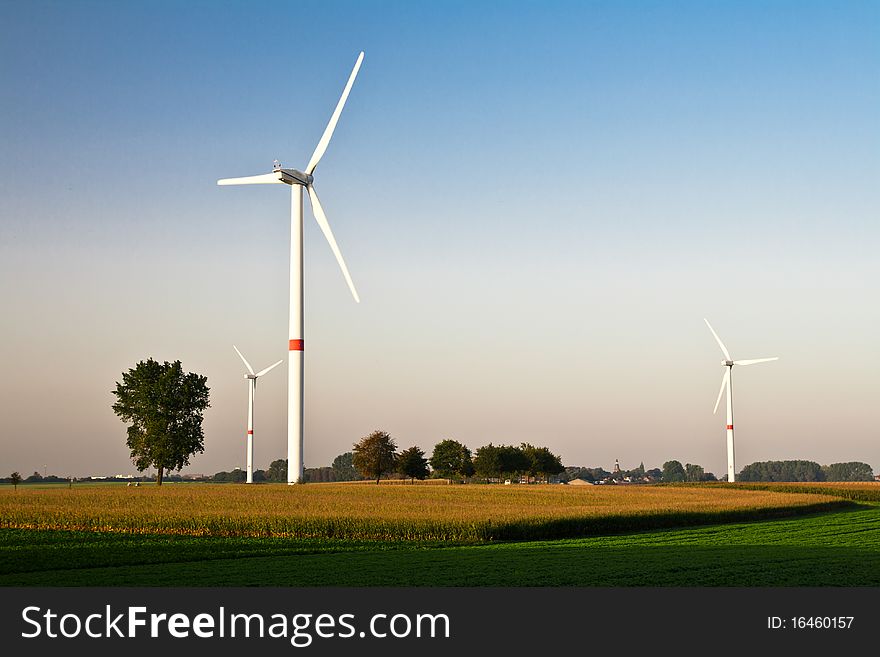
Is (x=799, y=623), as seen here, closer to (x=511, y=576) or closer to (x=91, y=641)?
(x=511, y=576)

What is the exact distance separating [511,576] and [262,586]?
7540mm

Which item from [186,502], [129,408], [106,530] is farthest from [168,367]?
[106,530]

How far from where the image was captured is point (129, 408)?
4680 inches

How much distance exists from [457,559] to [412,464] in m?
134

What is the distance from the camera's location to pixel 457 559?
115ft

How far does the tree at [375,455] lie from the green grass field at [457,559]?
110487 millimetres

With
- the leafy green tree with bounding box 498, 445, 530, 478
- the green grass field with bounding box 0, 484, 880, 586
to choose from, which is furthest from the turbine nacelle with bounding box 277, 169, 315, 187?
the leafy green tree with bounding box 498, 445, 530, 478

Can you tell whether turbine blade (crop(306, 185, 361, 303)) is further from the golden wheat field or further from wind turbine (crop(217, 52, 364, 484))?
the golden wheat field

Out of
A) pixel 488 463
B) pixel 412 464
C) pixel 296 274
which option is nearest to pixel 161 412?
pixel 296 274

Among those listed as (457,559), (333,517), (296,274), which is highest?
(296,274)

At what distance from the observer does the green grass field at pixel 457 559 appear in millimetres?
28031

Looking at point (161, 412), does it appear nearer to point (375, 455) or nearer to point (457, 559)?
point (375, 455)

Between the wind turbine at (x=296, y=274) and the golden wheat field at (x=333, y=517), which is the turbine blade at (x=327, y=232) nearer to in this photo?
the wind turbine at (x=296, y=274)

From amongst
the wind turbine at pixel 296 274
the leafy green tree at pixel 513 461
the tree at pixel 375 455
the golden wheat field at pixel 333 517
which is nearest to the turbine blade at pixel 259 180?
the wind turbine at pixel 296 274
